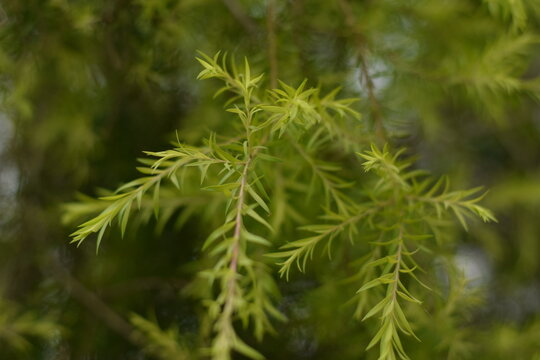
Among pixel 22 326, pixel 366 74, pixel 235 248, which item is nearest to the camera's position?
pixel 235 248

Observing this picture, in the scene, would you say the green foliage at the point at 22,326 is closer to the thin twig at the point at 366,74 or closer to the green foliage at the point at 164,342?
the green foliage at the point at 164,342

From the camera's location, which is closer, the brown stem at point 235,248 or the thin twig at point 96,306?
the brown stem at point 235,248

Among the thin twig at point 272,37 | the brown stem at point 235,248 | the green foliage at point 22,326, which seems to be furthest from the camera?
the green foliage at point 22,326

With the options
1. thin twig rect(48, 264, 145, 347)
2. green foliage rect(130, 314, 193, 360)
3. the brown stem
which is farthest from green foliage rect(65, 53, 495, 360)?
thin twig rect(48, 264, 145, 347)

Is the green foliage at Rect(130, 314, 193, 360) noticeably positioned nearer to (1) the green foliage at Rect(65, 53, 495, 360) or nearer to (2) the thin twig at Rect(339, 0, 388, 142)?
(1) the green foliage at Rect(65, 53, 495, 360)

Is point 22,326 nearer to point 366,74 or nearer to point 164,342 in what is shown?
point 164,342

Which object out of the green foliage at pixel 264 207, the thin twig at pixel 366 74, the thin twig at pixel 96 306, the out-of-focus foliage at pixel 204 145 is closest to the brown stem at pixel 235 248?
the green foliage at pixel 264 207

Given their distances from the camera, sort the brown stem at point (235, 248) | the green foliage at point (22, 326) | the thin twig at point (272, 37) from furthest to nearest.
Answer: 1. the green foliage at point (22, 326)
2. the thin twig at point (272, 37)
3. the brown stem at point (235, 248)

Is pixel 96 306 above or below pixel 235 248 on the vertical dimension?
below

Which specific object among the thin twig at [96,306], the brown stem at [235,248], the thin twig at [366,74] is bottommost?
the thin twig at [96,306]

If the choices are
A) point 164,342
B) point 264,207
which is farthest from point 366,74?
point 164,342

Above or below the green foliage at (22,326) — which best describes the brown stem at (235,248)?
above
